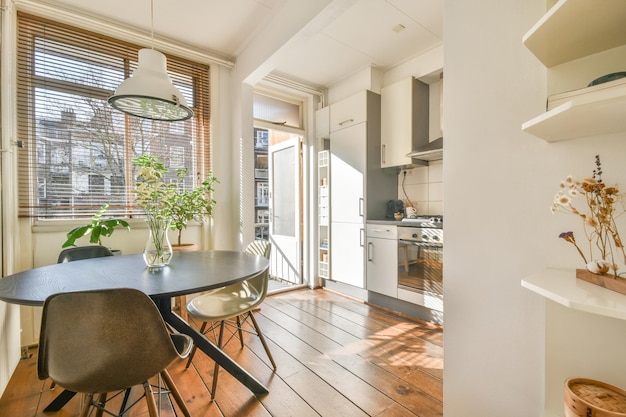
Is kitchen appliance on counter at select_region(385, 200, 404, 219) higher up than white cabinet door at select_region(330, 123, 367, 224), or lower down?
lower down

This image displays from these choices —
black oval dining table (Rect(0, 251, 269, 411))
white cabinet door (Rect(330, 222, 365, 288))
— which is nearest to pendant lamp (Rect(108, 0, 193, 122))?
black oval dining table (Rect(0, 251, 269, 411))

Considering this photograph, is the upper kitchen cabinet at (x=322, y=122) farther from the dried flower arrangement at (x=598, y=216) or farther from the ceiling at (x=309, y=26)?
the dried flower arrangement at (x=598, y=216)

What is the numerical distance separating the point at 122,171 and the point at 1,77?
3.37 feet

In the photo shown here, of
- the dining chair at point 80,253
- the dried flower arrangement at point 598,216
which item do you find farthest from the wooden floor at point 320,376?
the dried flower arrangement at point 598,216

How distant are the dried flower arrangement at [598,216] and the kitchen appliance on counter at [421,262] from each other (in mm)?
1680

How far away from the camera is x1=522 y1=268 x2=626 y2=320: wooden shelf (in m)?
0.60

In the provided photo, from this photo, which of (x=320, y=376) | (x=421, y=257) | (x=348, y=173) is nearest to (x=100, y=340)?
(x=320, y=376)

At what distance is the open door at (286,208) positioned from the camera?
4098 mm

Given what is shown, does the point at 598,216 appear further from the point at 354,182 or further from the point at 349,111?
the point at 349,111

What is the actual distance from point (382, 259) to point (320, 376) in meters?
1.52

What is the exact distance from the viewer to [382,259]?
3096mm

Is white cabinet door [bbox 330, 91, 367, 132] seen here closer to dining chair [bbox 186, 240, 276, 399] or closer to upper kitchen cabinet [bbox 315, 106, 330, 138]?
upper kitchen cabinet [bbox 315, 106, 330, 138]

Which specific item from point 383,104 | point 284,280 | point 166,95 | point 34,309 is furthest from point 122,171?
point 383,104

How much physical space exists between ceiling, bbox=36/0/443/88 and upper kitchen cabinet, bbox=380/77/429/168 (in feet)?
1.24
